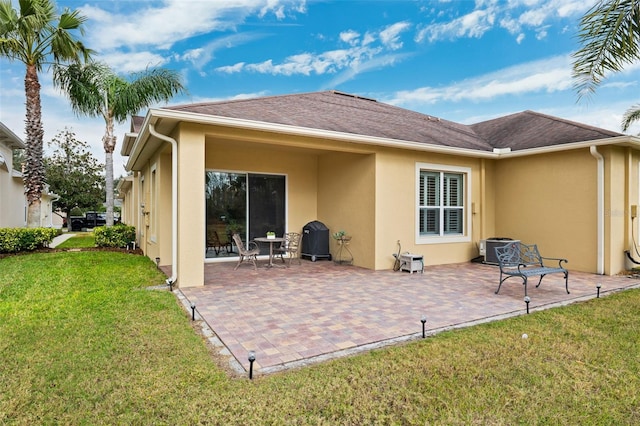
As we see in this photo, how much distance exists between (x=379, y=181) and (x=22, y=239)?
1111cm

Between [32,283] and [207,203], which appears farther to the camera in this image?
[207,203]

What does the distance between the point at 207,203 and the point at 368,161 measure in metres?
4.31

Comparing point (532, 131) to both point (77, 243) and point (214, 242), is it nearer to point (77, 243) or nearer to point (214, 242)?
point (214, 242)

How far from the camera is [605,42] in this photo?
5.35 metres

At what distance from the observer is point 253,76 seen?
19.0 m

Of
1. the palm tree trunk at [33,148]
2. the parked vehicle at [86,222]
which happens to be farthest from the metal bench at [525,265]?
the parked vehicle at [86,222]

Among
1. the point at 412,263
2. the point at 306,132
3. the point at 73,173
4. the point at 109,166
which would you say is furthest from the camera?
the point at 73,173

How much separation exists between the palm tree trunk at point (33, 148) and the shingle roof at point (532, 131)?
14.9m

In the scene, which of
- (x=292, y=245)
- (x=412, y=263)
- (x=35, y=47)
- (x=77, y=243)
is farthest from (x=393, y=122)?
(x=77, y=243)

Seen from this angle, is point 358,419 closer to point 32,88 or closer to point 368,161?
point 368,161

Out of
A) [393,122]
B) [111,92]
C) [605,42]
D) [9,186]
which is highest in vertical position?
[111,92]

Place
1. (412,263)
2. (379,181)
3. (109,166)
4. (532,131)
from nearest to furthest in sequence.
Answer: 1. (412,263)
2. (379,181)
3. (532,131)
4. (109,166)

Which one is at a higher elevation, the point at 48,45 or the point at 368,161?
the point at 48,45

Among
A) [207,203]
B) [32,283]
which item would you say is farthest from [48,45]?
[32,283]
